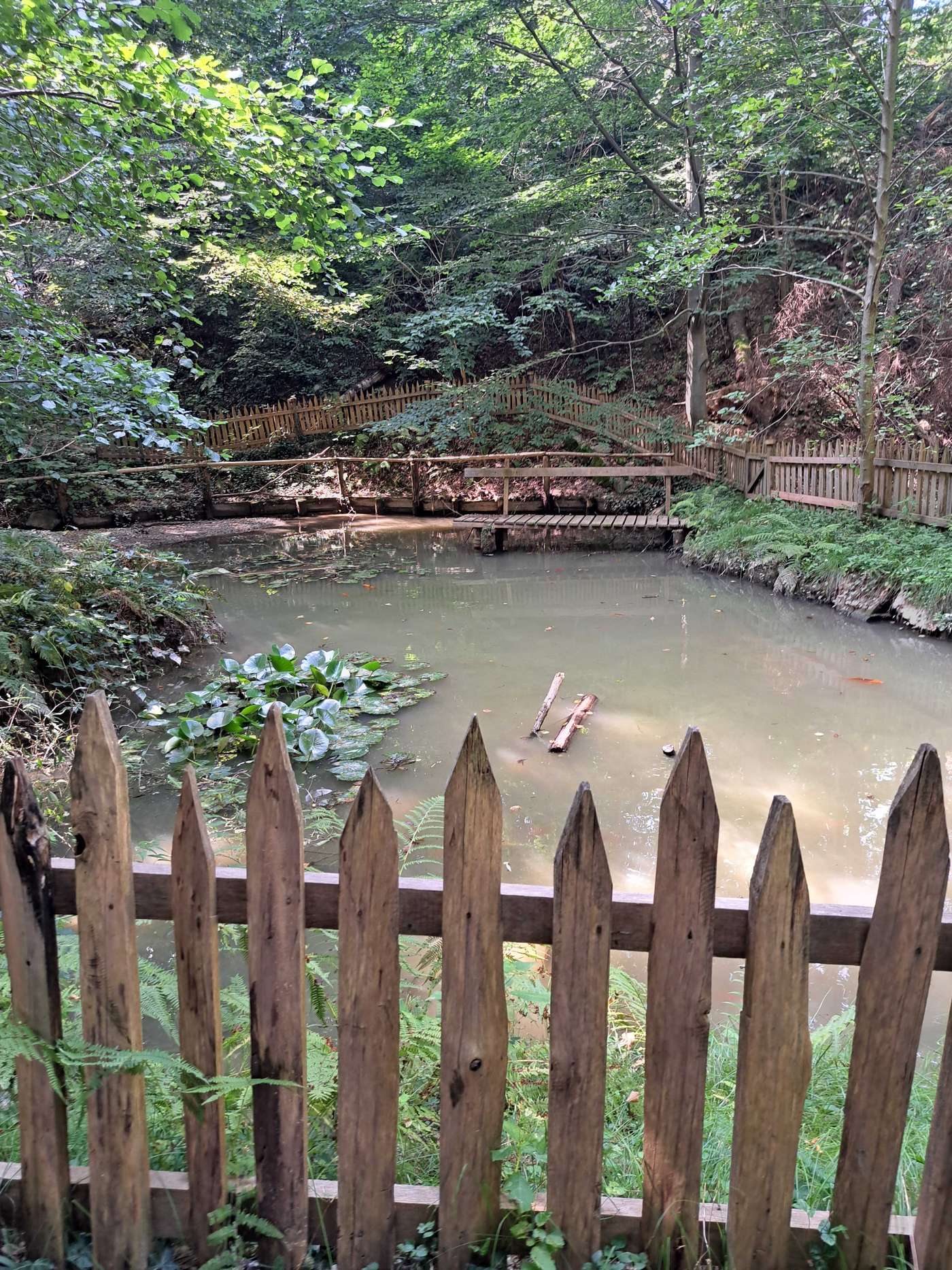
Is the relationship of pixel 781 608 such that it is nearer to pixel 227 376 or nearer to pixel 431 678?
pixel 431 678

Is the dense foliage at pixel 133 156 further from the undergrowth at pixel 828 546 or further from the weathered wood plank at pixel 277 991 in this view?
the undergrowth at pixel 828 546

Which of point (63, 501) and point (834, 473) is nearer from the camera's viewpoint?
point (834, 473)

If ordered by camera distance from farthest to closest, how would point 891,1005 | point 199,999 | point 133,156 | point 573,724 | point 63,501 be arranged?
1. point 63,501
2. point 573,724
3. point 133,156
4. point 199,999
5. point 891,1005

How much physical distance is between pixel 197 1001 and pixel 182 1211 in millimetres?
423

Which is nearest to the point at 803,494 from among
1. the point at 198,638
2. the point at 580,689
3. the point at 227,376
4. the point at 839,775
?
the point at 580,689

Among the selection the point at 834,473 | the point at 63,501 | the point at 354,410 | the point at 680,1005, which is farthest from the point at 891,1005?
the point at 354,410

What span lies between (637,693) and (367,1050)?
5.08 meters

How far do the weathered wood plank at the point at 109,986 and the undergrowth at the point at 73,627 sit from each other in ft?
10.4

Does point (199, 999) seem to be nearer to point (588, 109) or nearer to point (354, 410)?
point (588, 109)

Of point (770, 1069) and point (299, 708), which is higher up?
point (770, 1069)

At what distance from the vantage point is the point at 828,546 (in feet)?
29.5

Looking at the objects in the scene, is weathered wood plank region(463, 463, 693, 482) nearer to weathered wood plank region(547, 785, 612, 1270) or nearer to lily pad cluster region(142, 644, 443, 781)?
lily pad cluster region(142, 644, 443, 781)

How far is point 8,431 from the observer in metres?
6.69

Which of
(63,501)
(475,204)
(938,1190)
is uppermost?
(475,204)
